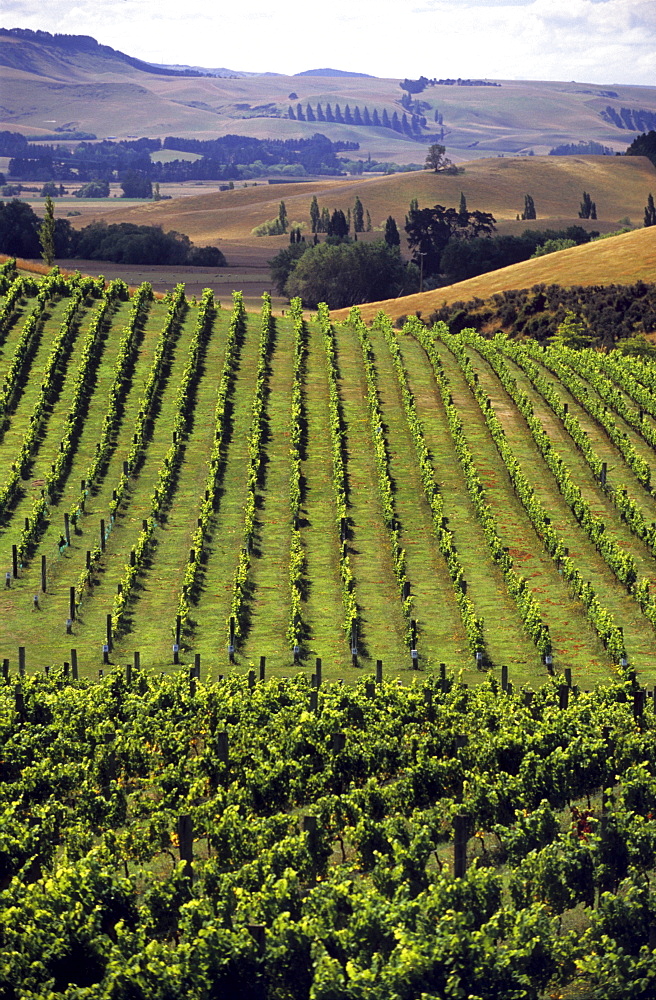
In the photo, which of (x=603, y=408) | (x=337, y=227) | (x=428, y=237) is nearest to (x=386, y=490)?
(x=603, y=408)

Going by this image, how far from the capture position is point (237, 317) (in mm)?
78312

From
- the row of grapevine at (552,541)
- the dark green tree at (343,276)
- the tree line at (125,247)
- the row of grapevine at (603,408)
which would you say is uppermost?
the tree line at (125,247)

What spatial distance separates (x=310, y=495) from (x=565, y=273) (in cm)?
6766

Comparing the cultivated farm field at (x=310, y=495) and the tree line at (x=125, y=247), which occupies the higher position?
the tree line at (x=125, y=247)

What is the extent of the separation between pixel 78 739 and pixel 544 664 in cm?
1546

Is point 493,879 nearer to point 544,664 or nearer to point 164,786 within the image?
point 164,786

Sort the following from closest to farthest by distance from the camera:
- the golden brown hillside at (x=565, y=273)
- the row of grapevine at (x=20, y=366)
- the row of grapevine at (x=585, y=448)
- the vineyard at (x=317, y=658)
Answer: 1. the vineyard at (x=317, y=658)
2. the row of grapevine at (x=585, y=448)
3. the row of grapevine at (x=20, y=366)
4. the golden brown hillside at (x=565, y=273)

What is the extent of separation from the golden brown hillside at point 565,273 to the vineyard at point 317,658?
3367cm

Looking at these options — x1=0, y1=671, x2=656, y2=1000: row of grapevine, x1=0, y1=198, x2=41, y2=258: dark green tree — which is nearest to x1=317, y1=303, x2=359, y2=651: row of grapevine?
x1=0, y1=671, x2=656, y2=1000: row of grapevine

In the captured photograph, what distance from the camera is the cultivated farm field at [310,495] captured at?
41.4m

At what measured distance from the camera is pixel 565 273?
11500 centimetres

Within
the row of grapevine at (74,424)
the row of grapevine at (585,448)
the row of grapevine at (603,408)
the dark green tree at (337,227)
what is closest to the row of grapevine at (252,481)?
the row of grapevine at (74,424)

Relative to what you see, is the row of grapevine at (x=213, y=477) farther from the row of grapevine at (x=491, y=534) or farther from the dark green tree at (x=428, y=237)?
the dark green tree at (x=428, y=237)

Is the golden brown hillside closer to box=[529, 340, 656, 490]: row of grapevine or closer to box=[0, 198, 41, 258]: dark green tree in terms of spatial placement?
box=[529, 340, 656, 490]: row of grapevine
